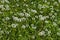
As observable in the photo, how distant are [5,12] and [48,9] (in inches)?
75.9

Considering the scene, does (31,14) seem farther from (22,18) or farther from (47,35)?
(47,35)

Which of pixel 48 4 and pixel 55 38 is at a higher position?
pixel 48 4

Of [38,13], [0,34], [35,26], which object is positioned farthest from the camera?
[38,13]

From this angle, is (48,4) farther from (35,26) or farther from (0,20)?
(0,20)

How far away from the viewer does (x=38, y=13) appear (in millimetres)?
9922

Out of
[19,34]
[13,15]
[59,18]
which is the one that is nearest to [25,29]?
[19,34]

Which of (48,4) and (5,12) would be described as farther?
(48,4)

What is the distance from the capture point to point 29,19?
31.2 feet

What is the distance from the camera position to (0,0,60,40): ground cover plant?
8.84 metres

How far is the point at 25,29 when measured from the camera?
9.01m

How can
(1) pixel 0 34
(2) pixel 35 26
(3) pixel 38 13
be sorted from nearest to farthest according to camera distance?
1. (1) pixel 0 34
2. (2) pixel 35 26
3. (3) pixel 38 13

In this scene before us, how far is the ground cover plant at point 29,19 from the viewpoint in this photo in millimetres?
8836

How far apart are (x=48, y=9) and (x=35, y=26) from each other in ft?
4.40

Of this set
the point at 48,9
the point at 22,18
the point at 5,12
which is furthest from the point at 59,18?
the point at 5,12
